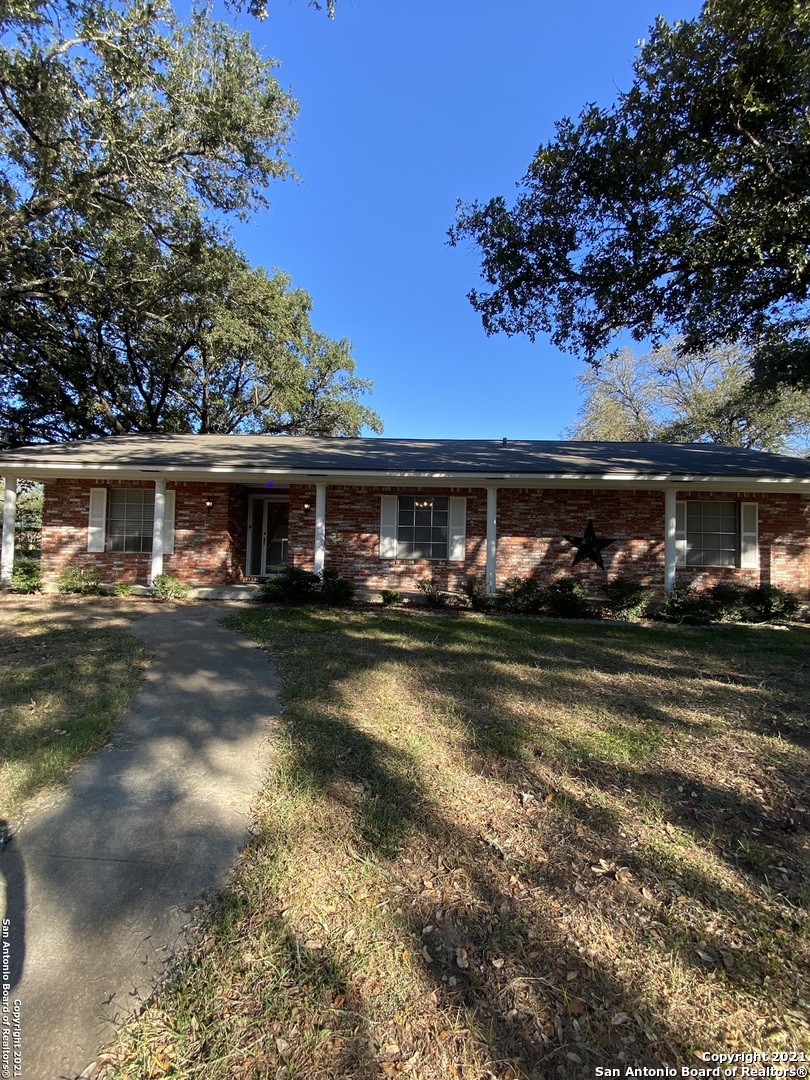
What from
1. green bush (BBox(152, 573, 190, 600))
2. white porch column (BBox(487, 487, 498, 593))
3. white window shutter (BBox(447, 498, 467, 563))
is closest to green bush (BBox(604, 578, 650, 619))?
white porch column (BBox(487, 487, 498, 593))

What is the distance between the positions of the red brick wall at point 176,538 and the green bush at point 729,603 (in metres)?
10.2

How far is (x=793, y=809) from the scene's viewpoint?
2969mm

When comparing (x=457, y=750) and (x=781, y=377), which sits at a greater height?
(x=781, y=377)

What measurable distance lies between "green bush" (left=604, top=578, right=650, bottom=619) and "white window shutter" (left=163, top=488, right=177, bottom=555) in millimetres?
9453

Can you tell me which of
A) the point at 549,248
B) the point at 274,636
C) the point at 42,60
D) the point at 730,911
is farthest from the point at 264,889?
the point at 42,60

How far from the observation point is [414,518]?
11359mm

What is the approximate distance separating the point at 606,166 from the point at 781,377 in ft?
24.1

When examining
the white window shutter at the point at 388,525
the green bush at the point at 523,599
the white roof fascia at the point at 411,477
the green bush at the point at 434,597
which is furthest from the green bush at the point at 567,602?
the white window shutter at the point at 388,525

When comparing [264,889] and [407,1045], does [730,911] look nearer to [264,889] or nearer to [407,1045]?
[407,1045]

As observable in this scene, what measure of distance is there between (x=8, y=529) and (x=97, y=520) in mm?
1632

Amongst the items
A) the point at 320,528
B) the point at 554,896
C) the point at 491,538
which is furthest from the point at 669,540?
the point at 554,896

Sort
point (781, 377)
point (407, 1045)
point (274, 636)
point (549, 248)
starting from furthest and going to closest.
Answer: point (781, 377)
point (549, 248)
point (274, 636)
point (407, 1045)

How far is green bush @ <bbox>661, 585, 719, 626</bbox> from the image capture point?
945cm

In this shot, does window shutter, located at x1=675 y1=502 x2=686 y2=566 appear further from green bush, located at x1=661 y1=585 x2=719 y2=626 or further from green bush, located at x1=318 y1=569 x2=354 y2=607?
green bush, located at x1=318 y1=569 x2=354 y2=607
